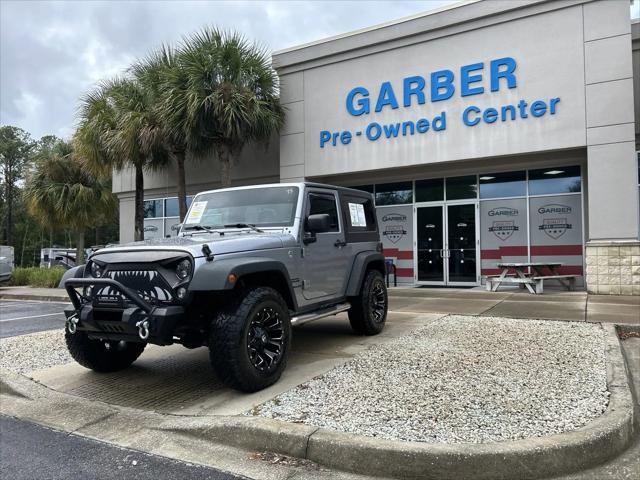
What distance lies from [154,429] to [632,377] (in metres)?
4.63

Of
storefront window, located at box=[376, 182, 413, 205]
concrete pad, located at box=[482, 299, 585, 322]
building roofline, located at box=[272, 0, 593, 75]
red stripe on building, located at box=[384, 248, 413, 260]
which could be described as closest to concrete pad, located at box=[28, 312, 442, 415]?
concrete pad, located at box=[482, 299, 585, 322]

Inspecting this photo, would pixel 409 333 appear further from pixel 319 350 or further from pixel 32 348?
pixel 32 348

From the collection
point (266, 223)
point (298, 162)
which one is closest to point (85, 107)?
point (298, 162)

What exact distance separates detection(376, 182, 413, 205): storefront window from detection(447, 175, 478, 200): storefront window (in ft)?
3.97

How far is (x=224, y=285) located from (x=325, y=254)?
200 cm

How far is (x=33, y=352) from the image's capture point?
6688 mm

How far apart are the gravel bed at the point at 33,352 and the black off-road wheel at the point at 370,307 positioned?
365cm

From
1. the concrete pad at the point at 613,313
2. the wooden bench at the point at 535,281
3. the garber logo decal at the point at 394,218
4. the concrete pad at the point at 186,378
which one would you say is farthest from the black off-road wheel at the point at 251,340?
the garber logo decal at the point at 394,218

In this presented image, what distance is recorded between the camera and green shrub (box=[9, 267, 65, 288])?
1820 cm

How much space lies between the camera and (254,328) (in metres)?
4.45

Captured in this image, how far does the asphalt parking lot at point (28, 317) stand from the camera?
910 centimetres

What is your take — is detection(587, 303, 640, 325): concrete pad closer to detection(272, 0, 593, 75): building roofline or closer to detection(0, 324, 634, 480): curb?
detection(0, 324, 634, 480): curb

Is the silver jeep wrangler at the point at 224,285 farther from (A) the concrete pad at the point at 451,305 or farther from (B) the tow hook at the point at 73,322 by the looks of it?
(A) the concrete pad at the point at 451,305

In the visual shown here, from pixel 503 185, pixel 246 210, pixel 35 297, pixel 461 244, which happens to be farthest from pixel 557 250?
pixel 35 297
